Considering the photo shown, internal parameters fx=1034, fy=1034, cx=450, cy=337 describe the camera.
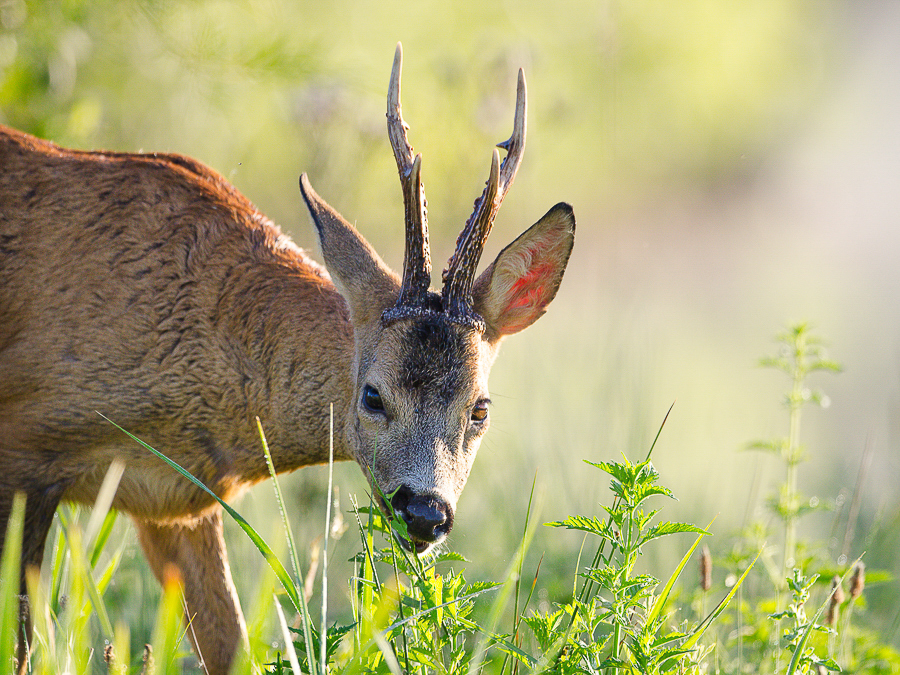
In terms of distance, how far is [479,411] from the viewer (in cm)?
372

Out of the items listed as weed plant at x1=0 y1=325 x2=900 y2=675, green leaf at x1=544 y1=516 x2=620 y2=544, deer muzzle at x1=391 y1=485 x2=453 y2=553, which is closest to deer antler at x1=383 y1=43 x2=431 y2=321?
deer muzzle at x1=391 y1=485 x2=453 y2=553

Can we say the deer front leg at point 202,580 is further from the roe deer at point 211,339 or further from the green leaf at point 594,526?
the green leaf at point 594,526

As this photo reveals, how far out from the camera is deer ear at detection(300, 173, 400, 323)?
3.92 metres

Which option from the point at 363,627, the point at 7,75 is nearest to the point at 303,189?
the point at 363,627

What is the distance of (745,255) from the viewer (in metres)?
15.9

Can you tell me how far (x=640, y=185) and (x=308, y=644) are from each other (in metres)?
14.7

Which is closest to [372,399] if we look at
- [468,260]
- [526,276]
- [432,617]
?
[468,260]

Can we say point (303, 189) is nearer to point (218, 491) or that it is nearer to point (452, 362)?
point (452, 362)

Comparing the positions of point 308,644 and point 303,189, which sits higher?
point 303,189

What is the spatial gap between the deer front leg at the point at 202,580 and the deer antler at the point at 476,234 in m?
1.37

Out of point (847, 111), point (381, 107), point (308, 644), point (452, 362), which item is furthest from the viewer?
point (847, 111)

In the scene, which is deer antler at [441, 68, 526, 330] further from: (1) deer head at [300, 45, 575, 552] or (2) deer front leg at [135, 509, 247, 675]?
(2) deer front leg at [135, 509, 247, 675]

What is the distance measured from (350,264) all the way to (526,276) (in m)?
0.69

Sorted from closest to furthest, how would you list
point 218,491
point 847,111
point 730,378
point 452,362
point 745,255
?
point 452,362
point 218,491
point 730,378
point 745,255
point 847,111
